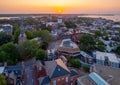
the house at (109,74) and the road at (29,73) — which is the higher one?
the house at (109,74)

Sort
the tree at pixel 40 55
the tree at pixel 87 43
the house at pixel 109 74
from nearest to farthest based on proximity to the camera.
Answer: the house at pixel 109 74 < the tree at pixel 40 55 < the tree at pixel 87 43

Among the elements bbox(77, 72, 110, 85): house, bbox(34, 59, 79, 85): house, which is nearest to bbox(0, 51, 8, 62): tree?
bbox(34, 59, 79, 85): house

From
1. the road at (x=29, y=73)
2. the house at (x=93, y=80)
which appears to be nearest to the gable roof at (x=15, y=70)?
the road at (x=29, y=73)

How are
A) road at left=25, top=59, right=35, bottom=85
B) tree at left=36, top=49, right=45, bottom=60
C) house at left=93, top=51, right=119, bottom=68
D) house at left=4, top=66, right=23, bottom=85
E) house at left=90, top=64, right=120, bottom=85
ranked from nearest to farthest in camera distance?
house at left=90, top=64, right=120, bottom=85 < road at left=25, top=59, right=35, bottom=85 < house at left=4, top=66, right=23, bottom=85 < tree at left=36, top=49, right=45, bottom=60 < house at left=93, top=51, right=119, bottom=68

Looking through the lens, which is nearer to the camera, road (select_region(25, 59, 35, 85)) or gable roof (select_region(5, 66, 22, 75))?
road (select_region(25, 59, 35, 85))

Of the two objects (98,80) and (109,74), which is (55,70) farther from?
(109,74)

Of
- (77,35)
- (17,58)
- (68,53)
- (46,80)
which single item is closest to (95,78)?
(46,80)

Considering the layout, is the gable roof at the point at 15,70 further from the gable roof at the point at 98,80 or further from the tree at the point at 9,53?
the gable roof at the point at 98,80

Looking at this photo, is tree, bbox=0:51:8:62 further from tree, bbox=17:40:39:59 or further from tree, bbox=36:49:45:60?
tree, bbox=36:49:45:60
